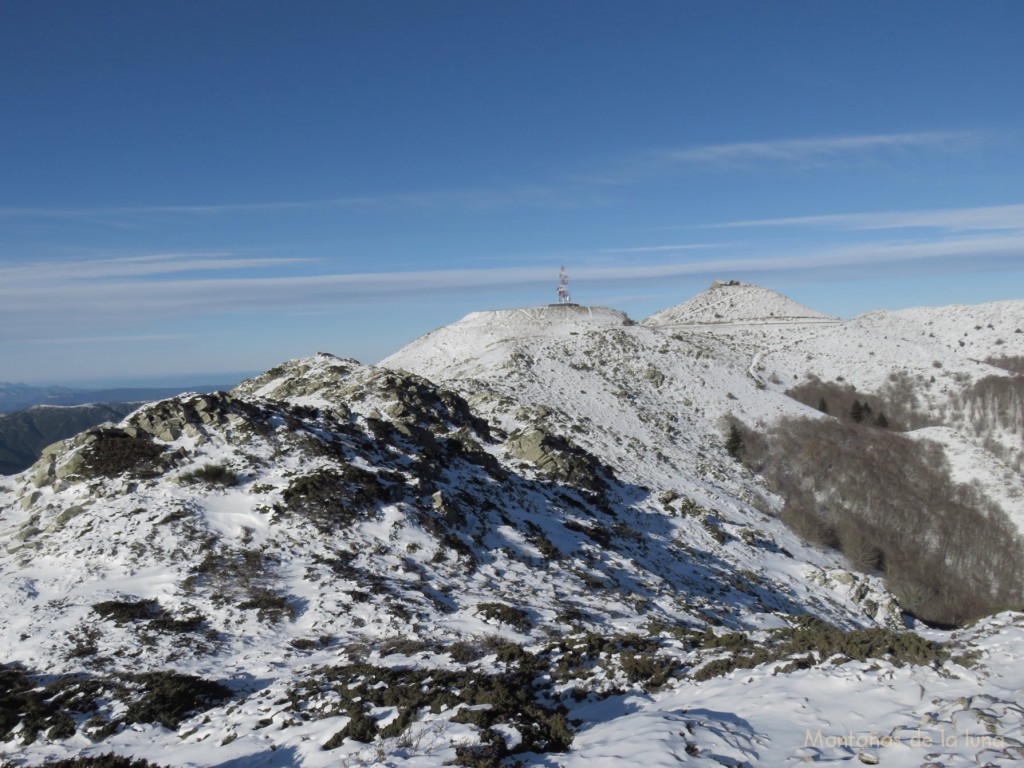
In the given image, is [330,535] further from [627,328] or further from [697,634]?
[627,328]

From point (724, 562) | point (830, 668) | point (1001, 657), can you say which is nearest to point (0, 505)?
point (830, 668)

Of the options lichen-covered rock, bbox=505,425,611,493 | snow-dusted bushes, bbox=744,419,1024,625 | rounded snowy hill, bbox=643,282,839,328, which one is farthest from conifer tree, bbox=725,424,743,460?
rounded snowy hill, bbox=643,282,839,328

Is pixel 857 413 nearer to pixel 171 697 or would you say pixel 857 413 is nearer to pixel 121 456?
pixel 121 456

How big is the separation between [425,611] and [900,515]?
5348cm

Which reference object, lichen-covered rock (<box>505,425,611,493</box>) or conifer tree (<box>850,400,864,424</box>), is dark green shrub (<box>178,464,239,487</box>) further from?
conifer tree (<box>850,400,864,424</box>)

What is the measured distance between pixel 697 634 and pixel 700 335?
85030 mm

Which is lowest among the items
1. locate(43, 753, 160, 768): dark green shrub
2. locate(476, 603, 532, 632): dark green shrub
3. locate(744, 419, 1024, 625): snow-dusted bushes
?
locate(744, 419, 1024, 625): snow-dusted bushes

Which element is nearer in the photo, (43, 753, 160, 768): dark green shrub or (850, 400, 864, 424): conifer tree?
(43, 753, 160, 768): dark green shrub

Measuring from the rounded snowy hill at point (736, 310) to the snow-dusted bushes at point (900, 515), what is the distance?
57.4 metres

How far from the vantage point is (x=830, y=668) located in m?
11.8

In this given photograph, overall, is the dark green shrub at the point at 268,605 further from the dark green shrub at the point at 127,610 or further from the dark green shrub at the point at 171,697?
the dark green shrub at the point at 171,697

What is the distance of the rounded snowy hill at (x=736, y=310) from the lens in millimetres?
117875

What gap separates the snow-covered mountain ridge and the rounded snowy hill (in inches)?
3168

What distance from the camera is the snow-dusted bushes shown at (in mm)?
46000
